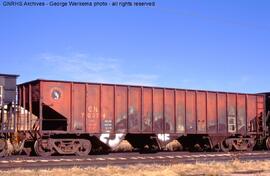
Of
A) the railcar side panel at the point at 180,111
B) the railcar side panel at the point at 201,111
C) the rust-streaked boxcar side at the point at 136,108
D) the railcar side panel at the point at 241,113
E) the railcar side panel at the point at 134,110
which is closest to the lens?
the rust-streaked boxcar side at the point at 136,108

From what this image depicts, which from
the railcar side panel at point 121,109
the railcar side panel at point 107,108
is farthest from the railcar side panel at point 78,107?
the railcar side panel at point 121,109

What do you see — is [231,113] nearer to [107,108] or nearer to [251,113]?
[251,113]

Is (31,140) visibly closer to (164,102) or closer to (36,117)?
(36,117)

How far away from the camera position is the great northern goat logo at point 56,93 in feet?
72.0

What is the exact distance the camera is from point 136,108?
24.3m

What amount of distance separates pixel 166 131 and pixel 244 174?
1122cm

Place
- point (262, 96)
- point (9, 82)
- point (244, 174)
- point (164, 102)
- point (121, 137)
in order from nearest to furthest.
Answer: point (244, 174) < point (9, 82) < point (121, 137) < point (164, 102) < point (262, 96)

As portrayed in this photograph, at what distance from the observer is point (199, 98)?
86.9 feet

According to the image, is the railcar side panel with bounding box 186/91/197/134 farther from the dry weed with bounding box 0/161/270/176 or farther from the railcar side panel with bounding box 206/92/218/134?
the dry weed with bounding box 0/161/270/176

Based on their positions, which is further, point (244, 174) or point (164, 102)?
point (164, 102)

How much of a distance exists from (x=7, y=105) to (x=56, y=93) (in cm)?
231

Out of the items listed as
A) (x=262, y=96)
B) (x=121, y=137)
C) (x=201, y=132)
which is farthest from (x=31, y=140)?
(x=262, y=96)

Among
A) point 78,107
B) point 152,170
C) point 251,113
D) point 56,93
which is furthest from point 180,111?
point 152,170

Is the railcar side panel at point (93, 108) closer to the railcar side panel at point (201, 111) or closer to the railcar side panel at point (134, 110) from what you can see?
the railcar side panel at point (134, 110)
